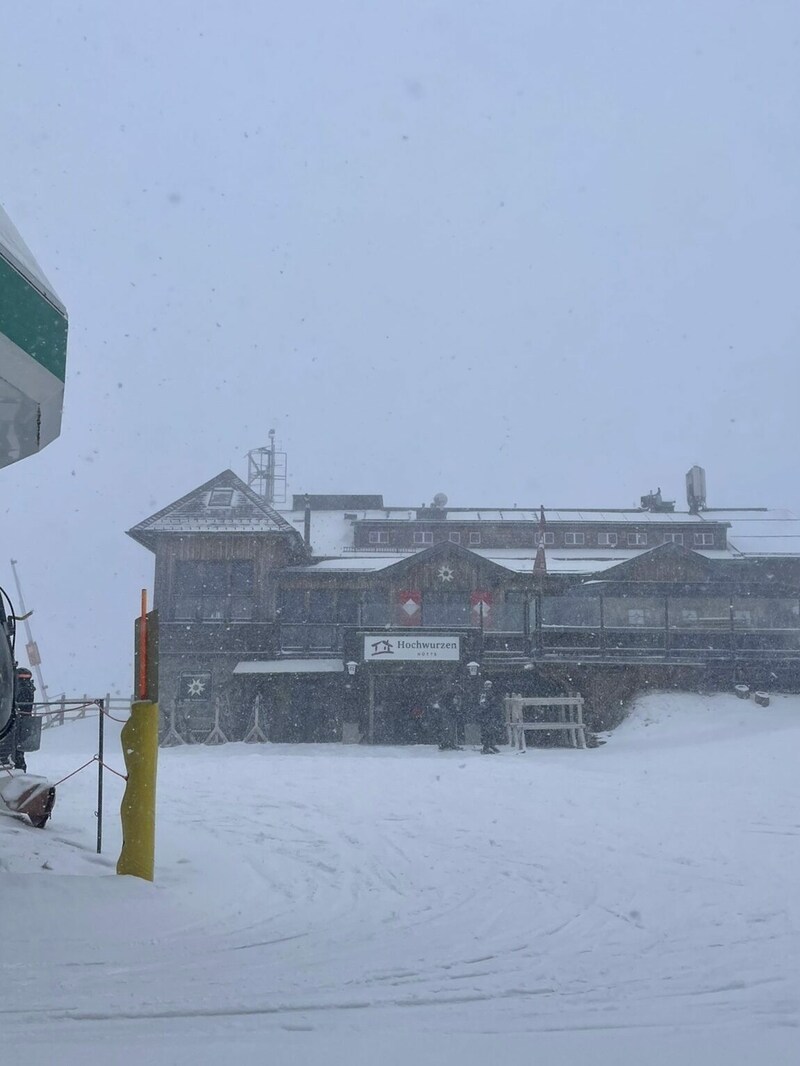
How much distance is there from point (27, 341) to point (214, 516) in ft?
84.1

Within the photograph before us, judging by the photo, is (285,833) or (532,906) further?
(285,833)

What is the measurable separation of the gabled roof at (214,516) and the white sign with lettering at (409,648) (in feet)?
17.9

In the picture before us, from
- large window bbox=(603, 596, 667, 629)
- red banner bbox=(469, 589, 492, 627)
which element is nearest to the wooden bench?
red banner bbox=(469, 589, 492, 627)

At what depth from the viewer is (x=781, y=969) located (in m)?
4.75

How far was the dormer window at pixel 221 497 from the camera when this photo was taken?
31.7 m

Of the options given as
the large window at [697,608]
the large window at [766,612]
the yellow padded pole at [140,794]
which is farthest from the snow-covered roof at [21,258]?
the large window at [766,612]

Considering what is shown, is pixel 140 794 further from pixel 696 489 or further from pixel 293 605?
pixel 696 489

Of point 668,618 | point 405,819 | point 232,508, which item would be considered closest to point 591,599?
point 668,618

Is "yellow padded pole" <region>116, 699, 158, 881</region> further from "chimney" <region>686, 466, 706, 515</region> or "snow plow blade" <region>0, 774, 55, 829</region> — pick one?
"chimney" <region>686, 466, 706, 515</region>

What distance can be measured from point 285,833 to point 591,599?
21.9 meters

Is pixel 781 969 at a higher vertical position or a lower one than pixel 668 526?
lower

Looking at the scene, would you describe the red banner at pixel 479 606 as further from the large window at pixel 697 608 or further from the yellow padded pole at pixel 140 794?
the yellow padded pole at pixel 140 794

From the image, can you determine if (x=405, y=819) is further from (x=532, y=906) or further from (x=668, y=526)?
(x=668, y=526)

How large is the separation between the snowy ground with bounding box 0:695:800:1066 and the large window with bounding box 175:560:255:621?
19.1 meters
